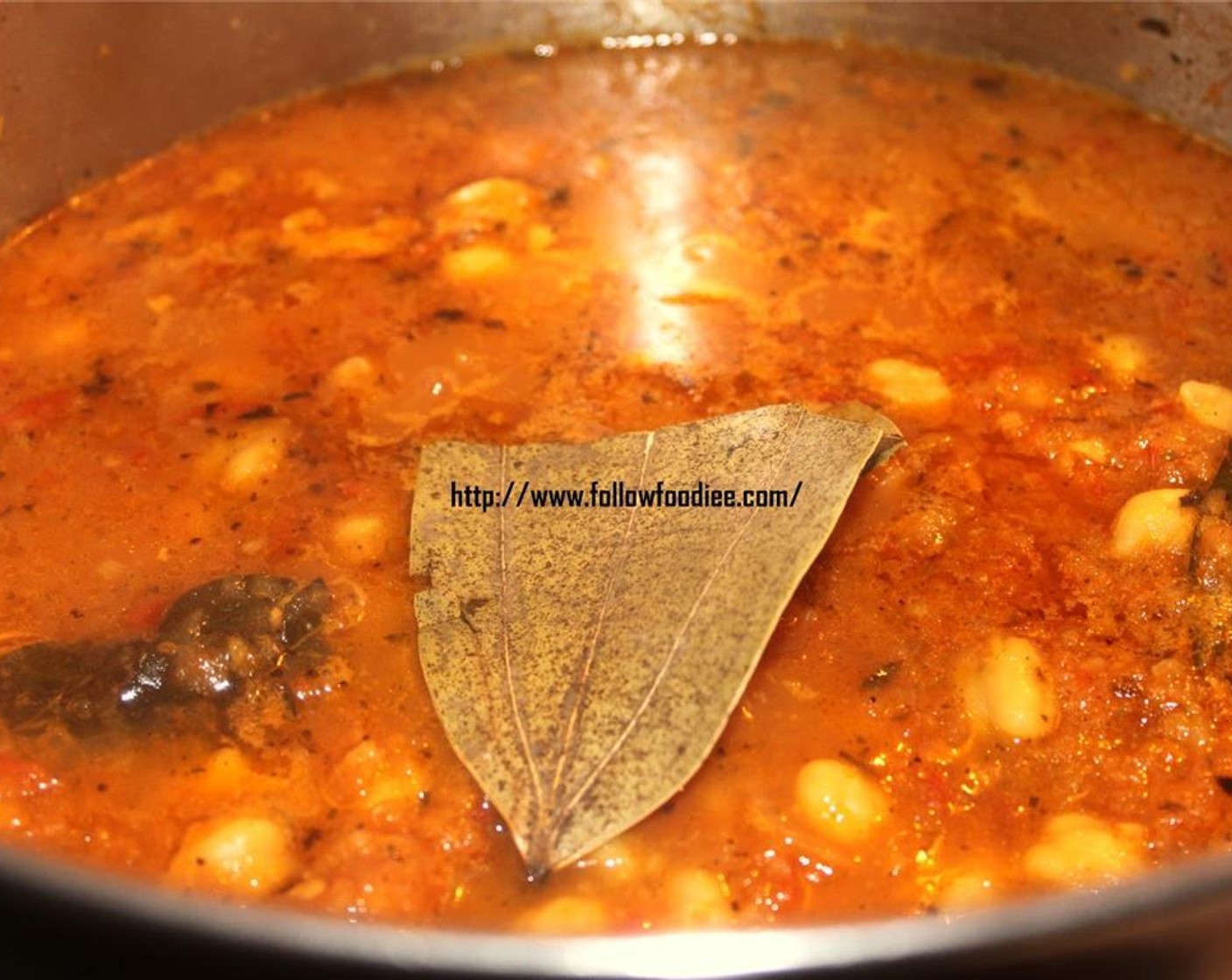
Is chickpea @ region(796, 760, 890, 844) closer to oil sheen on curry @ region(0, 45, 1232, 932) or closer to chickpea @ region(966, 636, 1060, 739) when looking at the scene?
oil sheen on curry @ region(0, 45, 1232, 932)

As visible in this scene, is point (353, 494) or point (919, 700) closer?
point (919, 700)

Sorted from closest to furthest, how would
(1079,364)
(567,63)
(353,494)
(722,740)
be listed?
(722,740)
(353,494)
(1079,364)
(567,63)

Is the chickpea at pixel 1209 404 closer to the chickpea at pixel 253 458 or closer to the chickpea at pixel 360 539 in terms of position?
the chickpea at pixel 360 539

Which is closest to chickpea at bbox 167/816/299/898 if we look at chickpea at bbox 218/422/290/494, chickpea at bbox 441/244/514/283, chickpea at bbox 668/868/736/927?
chickpea at bbox 668/868/736/927

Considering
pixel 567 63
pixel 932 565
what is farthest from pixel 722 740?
pixel 567 63

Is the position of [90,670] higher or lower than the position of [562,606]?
lower

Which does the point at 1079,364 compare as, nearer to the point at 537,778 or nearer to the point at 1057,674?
the point at 1057,674

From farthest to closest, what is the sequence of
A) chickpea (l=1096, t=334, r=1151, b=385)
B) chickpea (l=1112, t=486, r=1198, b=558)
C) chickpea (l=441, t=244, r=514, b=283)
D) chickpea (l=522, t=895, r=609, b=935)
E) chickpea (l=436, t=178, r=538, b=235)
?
chickpea (l=436, t=178, r=538, b=235), chickpea (l=441, t=244, r=514, b=283), chickpea (l=1096, t=334, r=1151, b=385), chickpea (l=1112, t=486, r=1198, b=558), chickpea (l=522, t=895, r=609, b=935)

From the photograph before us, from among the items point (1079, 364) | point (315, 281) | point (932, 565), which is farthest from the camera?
point (315, 281)
